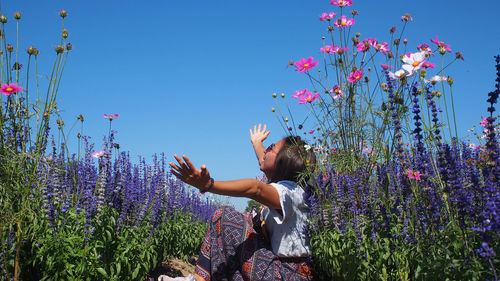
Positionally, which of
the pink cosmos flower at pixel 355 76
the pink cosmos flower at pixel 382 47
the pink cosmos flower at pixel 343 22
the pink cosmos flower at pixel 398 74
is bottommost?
the pink cosmos flower at pixel 398 74

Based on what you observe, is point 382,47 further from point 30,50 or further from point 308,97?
point 30,50

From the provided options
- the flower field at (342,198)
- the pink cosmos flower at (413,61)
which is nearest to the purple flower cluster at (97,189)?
the flower field at (342,198)

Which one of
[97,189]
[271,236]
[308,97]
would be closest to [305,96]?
[308,97]

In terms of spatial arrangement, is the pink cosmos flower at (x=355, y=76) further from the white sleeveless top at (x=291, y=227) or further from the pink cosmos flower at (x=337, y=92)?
the white sleeveless top at (x=291, y=227)

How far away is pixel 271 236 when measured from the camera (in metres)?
3.62

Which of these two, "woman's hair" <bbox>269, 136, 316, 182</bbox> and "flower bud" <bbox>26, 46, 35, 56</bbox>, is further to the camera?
"woman's hair" <bbox>269, 136, 316, 182</bbox>

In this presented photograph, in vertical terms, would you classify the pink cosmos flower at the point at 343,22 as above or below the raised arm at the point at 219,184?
above

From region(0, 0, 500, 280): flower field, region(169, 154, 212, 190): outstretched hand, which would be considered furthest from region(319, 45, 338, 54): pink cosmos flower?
region(169, 154, 212, 190): outstretched hand

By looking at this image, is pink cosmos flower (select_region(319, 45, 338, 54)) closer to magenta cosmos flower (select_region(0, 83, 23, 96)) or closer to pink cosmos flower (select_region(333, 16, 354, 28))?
pink cosmos flower (select_region(333, 16, 354, 28))

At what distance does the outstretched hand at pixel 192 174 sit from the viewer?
2607 mm

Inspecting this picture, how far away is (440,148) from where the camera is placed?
2.34m

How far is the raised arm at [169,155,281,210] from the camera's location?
8.64 feet

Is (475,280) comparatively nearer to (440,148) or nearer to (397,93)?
(440,148)

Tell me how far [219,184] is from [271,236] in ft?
3.52
